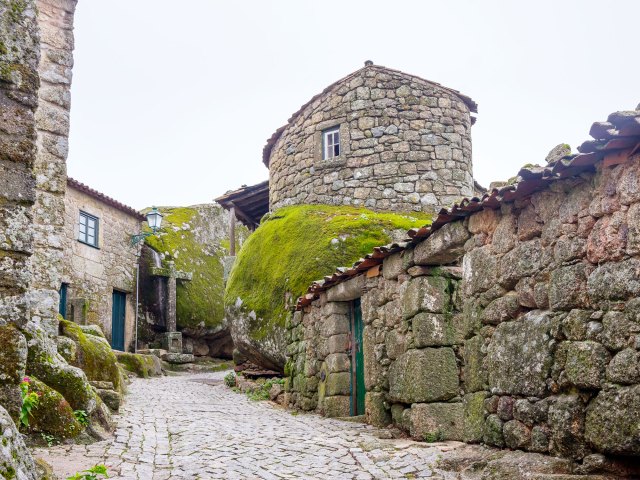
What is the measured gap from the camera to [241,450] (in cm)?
538

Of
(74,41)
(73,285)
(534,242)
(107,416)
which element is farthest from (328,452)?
(73,285)

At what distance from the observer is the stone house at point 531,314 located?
3.17m

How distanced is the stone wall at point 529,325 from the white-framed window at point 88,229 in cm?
1219

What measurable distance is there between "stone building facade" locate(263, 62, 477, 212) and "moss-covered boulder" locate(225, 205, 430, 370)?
435 mm

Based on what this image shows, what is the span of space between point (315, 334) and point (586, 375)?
5473 mm

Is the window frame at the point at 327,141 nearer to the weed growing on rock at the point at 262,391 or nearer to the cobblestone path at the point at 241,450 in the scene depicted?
the weed growing on rock at the point at 262,391

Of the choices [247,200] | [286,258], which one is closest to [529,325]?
[286,258]

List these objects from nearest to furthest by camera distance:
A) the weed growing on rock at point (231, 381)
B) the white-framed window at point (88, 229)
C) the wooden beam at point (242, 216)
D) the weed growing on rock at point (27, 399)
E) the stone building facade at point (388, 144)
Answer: the weed growing on rock at point (27, 399), the stone building facade at point (388, 144), the weed growing on rock at point (231, 381), the wooden beam at point (242, 216), the white-framed window at point (88, 229)

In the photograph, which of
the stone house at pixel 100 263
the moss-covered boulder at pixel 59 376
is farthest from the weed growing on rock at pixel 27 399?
the stone house at pixel 100 263

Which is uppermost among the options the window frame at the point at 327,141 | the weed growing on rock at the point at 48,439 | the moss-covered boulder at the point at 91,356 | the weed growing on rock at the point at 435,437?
the window frame at the point at 327,141

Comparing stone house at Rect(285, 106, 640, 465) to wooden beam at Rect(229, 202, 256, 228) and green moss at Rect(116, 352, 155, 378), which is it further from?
wooden beam at Rect(229, 202, 256, 228)

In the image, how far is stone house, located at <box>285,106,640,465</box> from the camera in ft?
10.4

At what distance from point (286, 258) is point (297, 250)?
31 centimetres

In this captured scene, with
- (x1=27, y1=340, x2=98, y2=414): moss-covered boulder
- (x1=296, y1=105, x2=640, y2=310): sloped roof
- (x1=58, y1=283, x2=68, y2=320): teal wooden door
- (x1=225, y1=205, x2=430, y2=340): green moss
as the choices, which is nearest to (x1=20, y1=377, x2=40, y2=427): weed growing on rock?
(x1=27, y1=340, x2=98, y2=414): moss-covered boulder
